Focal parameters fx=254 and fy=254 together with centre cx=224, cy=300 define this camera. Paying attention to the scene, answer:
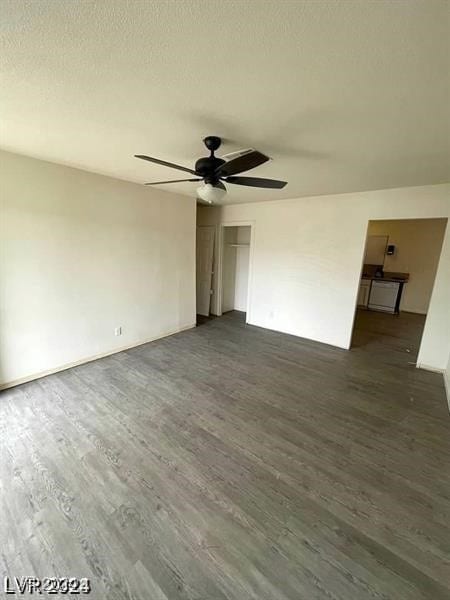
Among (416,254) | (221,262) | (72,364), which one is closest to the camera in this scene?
(72,364)

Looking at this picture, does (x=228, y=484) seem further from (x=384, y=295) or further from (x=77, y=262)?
(x=384, y=295)

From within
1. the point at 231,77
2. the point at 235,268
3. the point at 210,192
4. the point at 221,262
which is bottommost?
the point at 235,268

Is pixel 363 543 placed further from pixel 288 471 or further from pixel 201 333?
pixel 201 333

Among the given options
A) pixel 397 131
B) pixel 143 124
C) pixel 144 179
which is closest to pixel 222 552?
pixel 143 124

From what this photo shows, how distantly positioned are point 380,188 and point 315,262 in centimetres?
138

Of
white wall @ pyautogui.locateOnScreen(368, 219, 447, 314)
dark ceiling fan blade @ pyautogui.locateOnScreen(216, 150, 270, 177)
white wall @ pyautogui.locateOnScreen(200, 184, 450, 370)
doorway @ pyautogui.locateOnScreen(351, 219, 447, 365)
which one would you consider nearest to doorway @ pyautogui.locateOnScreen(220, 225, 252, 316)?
white wall @ pyautogui.locateOnScreen(200, 184, 450, 370)

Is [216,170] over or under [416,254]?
over

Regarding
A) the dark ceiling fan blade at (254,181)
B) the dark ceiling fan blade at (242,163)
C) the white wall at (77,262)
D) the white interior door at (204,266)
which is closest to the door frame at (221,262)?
the white interior door at (204,266)

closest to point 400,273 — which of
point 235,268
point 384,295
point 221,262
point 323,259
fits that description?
point 384,295

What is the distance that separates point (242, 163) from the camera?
71.2 inches

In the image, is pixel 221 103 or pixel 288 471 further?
pixel 288 471

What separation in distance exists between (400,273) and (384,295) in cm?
86

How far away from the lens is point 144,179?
3.48m

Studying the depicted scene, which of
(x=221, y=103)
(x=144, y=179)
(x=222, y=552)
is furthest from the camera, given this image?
(x=144, y=179)
